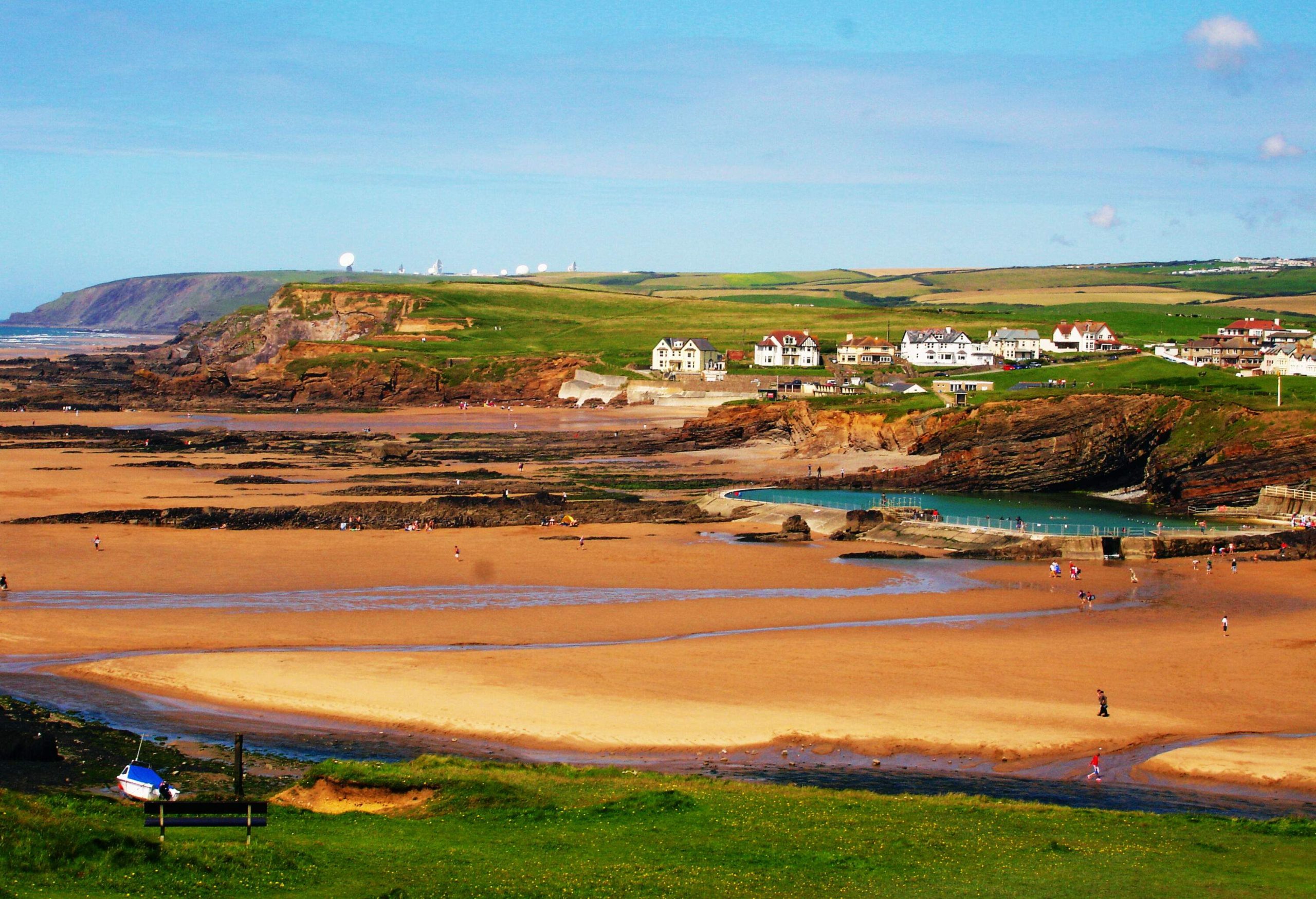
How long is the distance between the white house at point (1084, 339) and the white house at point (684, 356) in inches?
1368

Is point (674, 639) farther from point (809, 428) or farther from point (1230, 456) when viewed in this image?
point (809, 428)

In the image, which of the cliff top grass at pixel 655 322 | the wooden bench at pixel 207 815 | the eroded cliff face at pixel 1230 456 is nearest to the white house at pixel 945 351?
the cliff top grass at pixel 655 322

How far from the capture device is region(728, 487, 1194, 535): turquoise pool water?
57000 mm

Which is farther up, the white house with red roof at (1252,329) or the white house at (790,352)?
the white house with red roof at (1252,329)

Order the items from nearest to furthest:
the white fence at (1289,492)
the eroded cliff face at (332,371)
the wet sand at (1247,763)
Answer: the wet sand at (1247,763) < the white fence at (1289,492) < the eroded cliff face at (332,371)

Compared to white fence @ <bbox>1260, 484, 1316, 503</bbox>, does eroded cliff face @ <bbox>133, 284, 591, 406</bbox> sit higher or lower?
higher

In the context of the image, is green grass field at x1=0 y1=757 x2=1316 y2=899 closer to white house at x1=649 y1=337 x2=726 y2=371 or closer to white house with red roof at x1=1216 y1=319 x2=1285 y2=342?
white house at x1=649 y1=337 x2=726 y2=371

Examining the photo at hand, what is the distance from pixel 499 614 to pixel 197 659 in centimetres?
960

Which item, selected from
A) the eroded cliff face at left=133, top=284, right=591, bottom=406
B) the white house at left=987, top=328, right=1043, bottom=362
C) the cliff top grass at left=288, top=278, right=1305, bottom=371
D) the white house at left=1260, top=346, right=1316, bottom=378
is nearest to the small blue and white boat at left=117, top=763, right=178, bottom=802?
the white house at left=1260, top=346, right=1316, bottom=378

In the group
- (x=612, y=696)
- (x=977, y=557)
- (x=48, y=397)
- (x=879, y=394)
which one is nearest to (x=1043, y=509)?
(x=977, y=557)

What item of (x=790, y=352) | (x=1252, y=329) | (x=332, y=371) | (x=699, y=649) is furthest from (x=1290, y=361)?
(x=332, y=371)

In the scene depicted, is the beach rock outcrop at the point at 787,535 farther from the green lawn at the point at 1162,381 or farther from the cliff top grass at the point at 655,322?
the cliff top grass at the point at 655,322

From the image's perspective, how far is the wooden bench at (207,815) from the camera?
15079 millimetres

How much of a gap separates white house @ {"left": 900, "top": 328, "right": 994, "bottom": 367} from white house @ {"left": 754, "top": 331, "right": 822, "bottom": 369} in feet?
30.1
